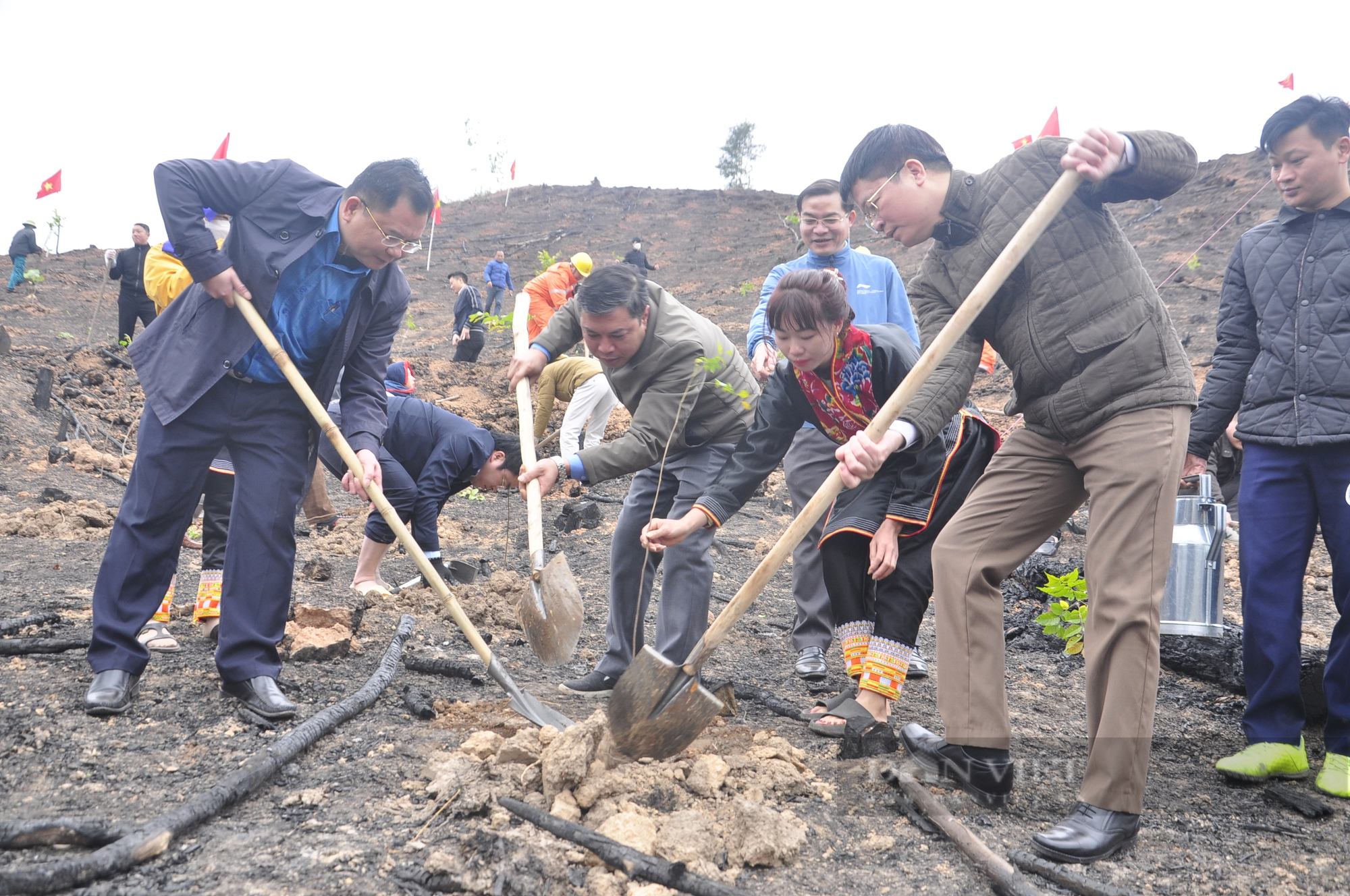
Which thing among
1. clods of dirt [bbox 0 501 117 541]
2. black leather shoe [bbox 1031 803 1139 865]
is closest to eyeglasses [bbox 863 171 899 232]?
black leather shoe [bbox 1031 803 1139 865]

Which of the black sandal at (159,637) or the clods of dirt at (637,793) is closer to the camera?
the clods of dirt at (637,793)

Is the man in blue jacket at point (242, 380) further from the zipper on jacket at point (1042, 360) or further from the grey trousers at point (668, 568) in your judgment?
the zipper on jacket at point (1042, 360)

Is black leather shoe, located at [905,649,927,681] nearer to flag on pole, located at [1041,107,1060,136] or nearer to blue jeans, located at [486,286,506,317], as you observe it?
flag on pole, located at [1041,107,1060,136]

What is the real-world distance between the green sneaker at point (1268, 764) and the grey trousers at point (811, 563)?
5.24 ft

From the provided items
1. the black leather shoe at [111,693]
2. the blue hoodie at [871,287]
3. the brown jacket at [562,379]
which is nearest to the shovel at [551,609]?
the black leather shoe at [111,693]

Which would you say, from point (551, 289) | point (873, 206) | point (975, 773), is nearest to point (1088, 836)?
point (975, 773)

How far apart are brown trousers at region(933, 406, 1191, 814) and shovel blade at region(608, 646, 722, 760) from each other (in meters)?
0.70

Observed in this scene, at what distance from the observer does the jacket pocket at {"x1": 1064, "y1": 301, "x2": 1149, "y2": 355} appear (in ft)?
7.29

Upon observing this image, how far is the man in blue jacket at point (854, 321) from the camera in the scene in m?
3.85

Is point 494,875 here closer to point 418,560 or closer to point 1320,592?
point 418,560

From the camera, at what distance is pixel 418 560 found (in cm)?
289

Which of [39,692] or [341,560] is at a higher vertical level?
[39,692]

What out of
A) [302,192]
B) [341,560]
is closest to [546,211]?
[341,560]

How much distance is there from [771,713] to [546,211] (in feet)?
98.5
